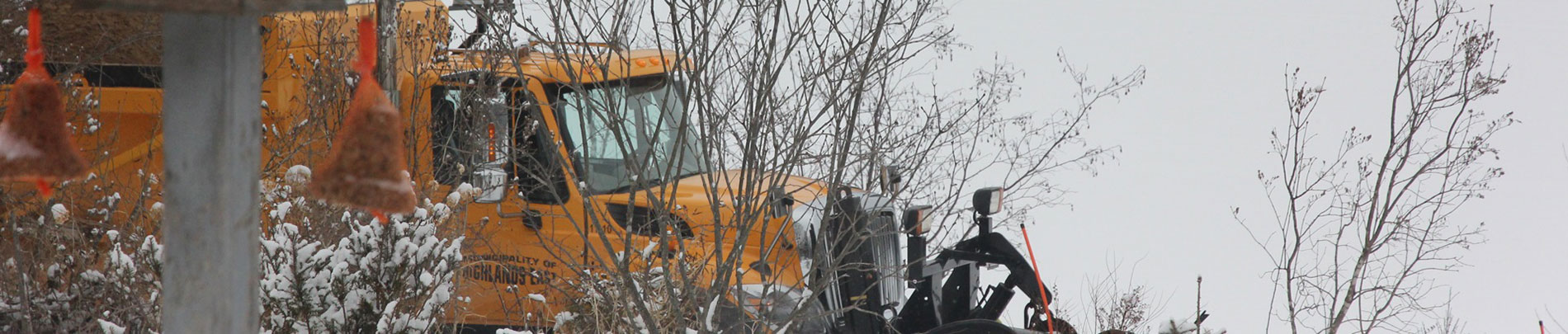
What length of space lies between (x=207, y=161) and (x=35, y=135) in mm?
430

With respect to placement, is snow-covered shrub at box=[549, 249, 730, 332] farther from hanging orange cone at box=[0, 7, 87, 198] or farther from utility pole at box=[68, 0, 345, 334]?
utility pole at box=[68, 0, 345, 334]

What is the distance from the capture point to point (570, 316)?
5637mm

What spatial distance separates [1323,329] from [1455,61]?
1.66 meters

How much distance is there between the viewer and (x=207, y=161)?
160 cm

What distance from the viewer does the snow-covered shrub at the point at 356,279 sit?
4.65m

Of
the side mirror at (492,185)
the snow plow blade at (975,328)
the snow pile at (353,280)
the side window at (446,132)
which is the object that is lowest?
the snow plow blade at (975,328)

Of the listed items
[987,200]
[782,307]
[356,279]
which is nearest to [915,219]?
[987,200]

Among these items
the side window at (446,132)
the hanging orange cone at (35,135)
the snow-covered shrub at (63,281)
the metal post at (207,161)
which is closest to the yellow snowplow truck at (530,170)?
the side window at (446,132)

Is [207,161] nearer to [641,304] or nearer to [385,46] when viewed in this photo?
[641,304]

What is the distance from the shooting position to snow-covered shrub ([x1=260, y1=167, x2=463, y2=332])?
4.65 metres

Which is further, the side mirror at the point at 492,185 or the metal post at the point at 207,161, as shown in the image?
the side mirror at the point at 492,185

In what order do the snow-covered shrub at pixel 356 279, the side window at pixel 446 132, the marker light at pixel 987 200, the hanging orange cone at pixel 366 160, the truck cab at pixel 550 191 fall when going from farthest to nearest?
1. the marker light at pixel 987 200
2. the side window at pixel 446 132
3. the truck cab at pixel 550 191
4. the snow-covered shrub at pixel 356 279
5. the hanging orange cone at pixel 366 160

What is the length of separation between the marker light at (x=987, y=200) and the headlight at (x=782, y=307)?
941 mm

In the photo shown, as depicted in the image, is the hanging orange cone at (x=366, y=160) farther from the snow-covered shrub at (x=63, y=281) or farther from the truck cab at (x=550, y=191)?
the snow-covered shrub at (x=63, y=281)
